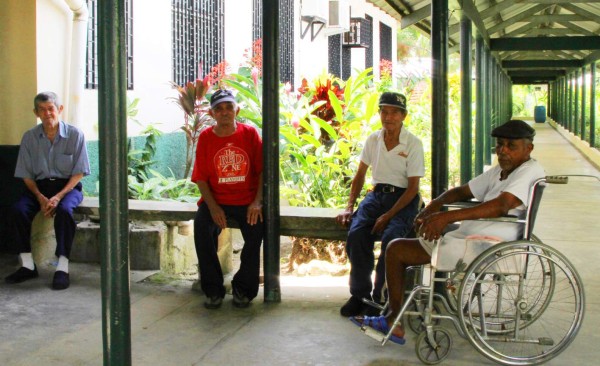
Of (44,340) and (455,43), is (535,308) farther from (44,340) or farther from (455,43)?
(455,43)

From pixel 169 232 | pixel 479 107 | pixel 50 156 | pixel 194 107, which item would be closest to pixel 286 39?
pixel 479 107

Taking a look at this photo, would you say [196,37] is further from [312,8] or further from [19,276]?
[19,276]

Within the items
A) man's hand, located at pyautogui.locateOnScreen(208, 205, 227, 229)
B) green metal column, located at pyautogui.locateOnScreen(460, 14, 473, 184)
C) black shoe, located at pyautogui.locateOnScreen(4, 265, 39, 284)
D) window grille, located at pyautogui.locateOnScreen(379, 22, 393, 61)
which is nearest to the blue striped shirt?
black shoe, located at pyautogui.locateOnScreen(4, 265, 39, 284)

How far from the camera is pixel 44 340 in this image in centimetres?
480

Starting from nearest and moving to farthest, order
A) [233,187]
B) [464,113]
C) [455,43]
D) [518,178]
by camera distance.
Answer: [518,178]
[233,187]
[464,113]
[455,43]

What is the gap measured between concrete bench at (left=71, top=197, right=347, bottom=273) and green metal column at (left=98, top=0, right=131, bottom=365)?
7.19 feet

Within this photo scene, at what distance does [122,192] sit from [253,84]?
520 cm

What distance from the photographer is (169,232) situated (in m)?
6.86

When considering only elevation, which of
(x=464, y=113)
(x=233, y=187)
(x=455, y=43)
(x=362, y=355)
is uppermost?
(x=455, y=43)

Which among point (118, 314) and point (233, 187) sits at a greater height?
point (233, 187)

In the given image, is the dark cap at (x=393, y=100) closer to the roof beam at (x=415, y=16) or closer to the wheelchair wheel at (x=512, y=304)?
the wheelchair wheel at (x=512, y=304)

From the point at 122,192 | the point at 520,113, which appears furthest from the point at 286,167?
the point at 520,113

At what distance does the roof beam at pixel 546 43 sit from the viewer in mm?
15570

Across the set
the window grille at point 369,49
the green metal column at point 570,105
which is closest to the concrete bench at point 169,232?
the window grille at point 369,49
